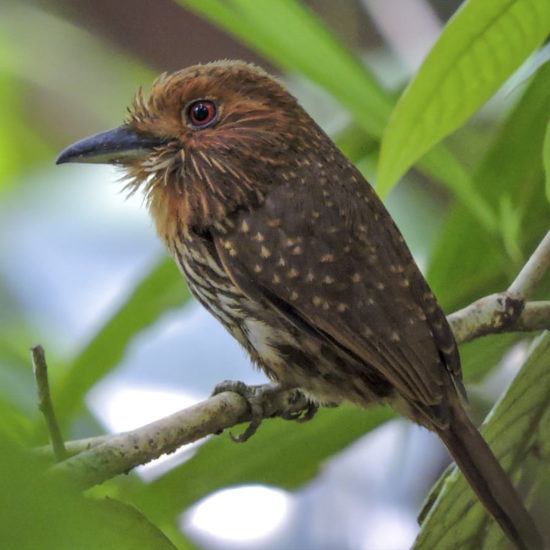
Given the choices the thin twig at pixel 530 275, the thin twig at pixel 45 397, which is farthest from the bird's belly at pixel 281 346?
the thin twig at pixel 45 397

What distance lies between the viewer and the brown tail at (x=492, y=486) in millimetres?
1007

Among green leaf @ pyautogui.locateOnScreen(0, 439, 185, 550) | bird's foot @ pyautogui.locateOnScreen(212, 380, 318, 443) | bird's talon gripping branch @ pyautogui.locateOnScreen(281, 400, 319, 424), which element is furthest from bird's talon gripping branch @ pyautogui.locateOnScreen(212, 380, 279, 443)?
green leaf @ pyautogui.locateOnScreen(0, 439, 185, 550)

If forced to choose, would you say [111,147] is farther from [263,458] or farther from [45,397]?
[45,397]

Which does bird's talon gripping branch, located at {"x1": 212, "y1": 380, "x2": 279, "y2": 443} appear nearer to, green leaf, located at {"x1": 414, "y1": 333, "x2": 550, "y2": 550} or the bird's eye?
green leaf, located at {"x1": 414, "y1": 333, "x2": 550, "y2": 550}

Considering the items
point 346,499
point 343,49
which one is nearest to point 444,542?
point 343,49

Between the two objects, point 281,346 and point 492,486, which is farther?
point 281,346

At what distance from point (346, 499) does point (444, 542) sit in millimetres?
1544

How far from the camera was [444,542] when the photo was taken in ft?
3.06

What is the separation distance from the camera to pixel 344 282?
4.15 feet

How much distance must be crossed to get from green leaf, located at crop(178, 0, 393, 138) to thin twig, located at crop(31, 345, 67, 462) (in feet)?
1.83

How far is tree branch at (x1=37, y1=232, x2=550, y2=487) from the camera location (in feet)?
2.77

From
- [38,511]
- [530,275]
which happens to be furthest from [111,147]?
[38,511]

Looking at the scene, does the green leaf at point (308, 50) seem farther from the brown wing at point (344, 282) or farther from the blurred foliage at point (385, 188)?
the brown wing at point (344, 282)

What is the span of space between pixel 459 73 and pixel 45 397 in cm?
55
